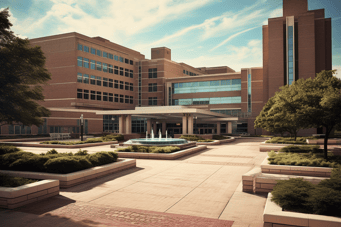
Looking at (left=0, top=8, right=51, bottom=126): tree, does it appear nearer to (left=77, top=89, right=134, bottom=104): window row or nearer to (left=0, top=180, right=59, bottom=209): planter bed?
(left=0, top=180, right=59, bottom=209): planter bed

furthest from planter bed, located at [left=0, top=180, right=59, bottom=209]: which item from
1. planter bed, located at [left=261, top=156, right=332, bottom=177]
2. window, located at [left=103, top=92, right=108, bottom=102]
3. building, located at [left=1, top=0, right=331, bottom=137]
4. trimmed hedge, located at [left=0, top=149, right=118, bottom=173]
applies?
window, located at [left=103, top=92, right=108, bottom=102]

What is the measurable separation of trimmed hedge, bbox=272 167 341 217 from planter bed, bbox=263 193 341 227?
1.25 ft

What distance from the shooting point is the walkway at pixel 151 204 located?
6.71m

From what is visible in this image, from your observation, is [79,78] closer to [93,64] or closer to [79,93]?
[79,93]

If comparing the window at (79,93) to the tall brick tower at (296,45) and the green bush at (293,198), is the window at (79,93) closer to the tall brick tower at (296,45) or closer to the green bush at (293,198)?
the tall brick tower at (296,45)

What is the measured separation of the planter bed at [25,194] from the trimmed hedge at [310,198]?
A: 686 cm

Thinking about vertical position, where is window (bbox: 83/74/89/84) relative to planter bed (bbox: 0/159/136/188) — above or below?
above

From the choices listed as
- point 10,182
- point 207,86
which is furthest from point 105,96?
point 10,182

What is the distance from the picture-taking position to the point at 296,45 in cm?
6047

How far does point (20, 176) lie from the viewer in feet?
34.9

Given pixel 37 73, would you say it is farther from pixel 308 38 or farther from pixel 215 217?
pixel 308 38

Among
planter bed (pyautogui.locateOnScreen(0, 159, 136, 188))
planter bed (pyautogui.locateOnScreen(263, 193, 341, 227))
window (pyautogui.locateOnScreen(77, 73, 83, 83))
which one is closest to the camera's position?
planter bed (pyautogui.locateOnScreen(263, 193, 341, 227))

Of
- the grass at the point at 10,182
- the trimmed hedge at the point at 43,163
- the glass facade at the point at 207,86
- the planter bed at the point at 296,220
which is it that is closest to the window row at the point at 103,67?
the glass facade at the point at 207,86

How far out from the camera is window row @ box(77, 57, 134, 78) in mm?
58469
